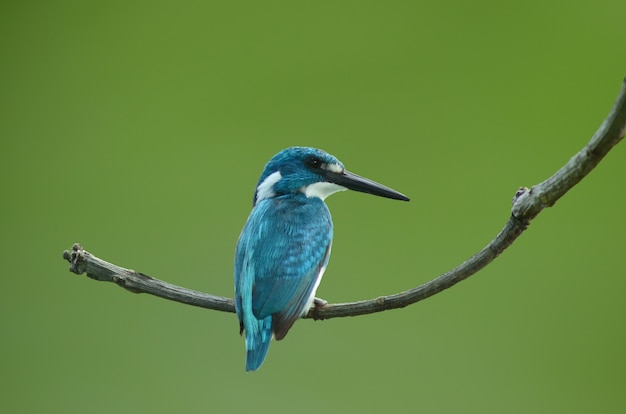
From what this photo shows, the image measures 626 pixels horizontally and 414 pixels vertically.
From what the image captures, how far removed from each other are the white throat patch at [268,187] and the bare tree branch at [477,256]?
13.0 inches

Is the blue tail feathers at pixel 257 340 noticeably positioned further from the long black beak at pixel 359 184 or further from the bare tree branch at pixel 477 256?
the long black beak at pixel 359 184

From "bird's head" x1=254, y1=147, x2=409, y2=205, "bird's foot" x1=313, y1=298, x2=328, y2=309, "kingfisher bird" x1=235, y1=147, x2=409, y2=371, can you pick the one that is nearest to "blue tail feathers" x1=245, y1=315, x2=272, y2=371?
"kingfisher bird" x1=235, y1=147, x2=409, y2=371

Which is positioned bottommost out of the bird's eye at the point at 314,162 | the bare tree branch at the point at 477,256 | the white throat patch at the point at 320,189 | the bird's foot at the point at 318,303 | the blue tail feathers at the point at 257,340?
the blue tail feathers at the point at 257,340

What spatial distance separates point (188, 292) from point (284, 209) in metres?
0.37

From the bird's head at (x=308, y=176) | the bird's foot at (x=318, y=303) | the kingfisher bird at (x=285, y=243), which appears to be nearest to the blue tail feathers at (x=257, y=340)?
the kingfisher bird at (x=285, y=243)

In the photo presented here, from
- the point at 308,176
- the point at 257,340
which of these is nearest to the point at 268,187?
the point at 308,176

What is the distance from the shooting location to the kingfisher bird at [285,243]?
150cm

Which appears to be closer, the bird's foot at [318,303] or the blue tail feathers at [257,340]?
the blue tail feathers at [257,340]

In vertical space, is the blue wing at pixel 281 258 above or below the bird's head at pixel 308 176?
below

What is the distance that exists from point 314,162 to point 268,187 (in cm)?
14

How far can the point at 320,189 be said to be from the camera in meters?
1.74

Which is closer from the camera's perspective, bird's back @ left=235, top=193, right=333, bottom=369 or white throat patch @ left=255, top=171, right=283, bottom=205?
bird's back @ left=235, top=193, right=333, bottom=369

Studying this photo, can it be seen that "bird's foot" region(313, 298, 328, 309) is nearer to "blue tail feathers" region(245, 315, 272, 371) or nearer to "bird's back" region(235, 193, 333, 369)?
"bird's back" region(235, 193, 333, 369)

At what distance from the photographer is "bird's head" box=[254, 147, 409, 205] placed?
1.67 meters
